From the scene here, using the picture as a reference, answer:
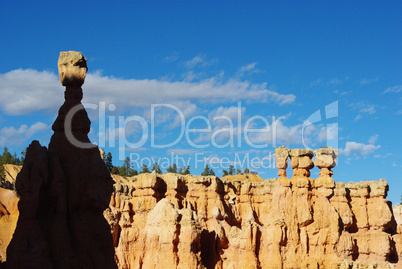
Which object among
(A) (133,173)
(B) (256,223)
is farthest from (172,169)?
(B) (256,223)

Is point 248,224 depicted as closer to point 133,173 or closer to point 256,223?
point 256,223

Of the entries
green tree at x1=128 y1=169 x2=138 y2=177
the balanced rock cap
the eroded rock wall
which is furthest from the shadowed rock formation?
green tree at x1=128 y1=169 x2=138 y2=177

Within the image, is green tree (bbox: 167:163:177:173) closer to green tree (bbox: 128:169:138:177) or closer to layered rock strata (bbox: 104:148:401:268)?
green tree (bbox: 128:169:138:177)

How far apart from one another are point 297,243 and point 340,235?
344cm

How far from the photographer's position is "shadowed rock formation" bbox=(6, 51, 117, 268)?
1380 cm

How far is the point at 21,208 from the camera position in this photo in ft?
45.6

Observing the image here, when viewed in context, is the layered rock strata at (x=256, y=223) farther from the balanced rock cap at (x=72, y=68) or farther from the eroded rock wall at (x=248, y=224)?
the balanced rock cap at (x=72, y=68)

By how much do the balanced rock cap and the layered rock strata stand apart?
18.3m

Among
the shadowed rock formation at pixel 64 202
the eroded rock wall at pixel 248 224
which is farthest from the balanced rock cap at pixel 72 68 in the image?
the eroded rock wall at pixel 248 224

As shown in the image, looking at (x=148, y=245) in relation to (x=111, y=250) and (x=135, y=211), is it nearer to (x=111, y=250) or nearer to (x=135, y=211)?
(x=135, y=211)

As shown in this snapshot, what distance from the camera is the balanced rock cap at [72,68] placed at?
16.5 meters

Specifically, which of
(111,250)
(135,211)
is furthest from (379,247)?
(111,250)

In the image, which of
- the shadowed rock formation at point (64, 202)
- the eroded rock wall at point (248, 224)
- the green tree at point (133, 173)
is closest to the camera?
the shadowed rock formation at point (64, 202)

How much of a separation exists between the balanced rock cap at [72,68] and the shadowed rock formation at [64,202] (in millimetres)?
678
